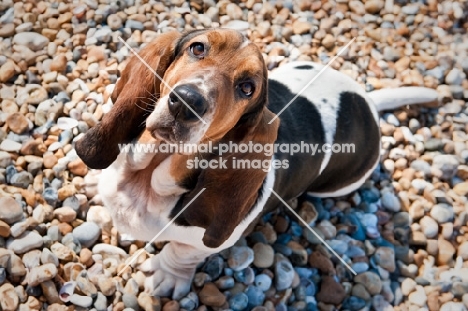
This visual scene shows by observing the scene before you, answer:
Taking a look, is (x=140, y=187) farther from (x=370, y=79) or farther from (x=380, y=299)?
(x=370, y=79)

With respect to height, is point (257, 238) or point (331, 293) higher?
→ point (257, 238)

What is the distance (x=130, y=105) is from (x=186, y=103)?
56 cm

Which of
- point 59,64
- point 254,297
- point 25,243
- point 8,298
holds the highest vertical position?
point 59,64

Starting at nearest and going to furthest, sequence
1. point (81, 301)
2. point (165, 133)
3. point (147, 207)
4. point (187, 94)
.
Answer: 1. point (187, 94)
2. point (165, 133)
3. point (147, 207)
4. point (81, 301)

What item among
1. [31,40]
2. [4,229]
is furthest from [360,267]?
[31,40]

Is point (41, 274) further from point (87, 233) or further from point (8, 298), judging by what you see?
point (87, 233)

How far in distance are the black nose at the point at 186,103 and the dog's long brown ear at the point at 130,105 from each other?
14.8 inches

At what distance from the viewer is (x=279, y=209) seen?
3.54 m

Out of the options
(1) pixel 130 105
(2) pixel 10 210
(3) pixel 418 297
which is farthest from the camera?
(3) pixel 418 297

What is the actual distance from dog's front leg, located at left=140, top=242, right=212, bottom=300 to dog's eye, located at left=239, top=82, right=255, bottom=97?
3.75 feet

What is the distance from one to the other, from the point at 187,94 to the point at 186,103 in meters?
0.04

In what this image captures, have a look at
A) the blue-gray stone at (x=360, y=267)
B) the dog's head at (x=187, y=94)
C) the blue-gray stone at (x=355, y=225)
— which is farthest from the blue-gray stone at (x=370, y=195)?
the dog's head at (x=187, y=94)

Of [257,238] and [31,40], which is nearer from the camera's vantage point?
[257,238]

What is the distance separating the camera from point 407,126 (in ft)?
13.3
